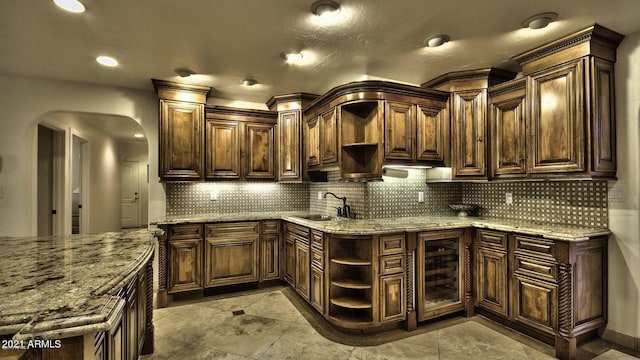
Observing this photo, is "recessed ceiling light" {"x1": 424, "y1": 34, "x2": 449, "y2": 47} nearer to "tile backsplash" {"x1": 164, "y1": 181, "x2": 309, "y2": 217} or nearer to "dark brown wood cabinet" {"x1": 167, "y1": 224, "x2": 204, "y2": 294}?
"tile backsplash" {"x1": 164, "y1": 181, "x2": 309, "y2": 217}

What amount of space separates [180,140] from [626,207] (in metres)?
4.39

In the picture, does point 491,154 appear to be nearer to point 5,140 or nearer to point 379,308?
point 379,308

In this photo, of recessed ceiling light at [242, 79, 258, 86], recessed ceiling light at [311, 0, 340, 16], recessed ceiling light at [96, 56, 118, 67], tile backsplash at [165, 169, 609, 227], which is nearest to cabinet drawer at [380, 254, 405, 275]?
tile backsplash at [165, 169, 609, 227]

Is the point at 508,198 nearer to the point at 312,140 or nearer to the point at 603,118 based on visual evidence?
the point at 603,118

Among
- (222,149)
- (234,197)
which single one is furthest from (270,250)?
(222,149)

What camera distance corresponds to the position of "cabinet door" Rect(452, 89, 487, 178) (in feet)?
10.7

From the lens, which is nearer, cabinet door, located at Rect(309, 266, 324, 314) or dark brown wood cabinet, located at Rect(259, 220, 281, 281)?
cabinet door, located at Rect(309, 266, 324, 314)

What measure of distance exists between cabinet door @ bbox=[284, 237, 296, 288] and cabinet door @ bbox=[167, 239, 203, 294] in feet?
3.36

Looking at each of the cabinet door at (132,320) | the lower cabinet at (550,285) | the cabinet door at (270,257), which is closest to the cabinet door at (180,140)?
the cabinet door at (270,257)

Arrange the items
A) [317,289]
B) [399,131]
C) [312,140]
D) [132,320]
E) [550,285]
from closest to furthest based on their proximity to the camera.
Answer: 1. [132,320]
2. [550,285]
3. [317,289]
4. [399,131]
5. [312,140]

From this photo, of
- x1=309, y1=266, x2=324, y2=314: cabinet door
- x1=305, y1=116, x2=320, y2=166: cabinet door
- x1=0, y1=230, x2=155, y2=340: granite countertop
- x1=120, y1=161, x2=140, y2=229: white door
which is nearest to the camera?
x1=0, y1=230, x2=155, y2=340: granite countertop

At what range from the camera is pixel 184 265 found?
352 cm

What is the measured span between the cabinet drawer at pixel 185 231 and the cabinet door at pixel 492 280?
3.04 meters

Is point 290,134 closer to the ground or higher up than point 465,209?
higher up
